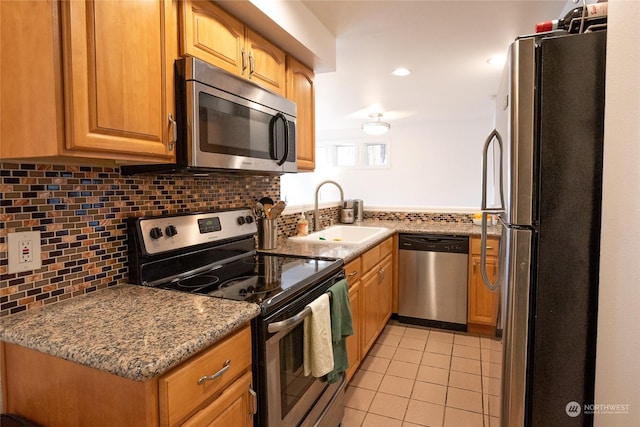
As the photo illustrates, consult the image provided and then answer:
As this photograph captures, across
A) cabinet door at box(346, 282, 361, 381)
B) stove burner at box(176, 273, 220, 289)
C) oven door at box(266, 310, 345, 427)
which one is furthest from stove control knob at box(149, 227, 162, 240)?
cabinet door at box(346, 282, 361, 381)

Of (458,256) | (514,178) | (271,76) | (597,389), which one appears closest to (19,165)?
(271,76)

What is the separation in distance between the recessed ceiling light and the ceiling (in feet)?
0.16

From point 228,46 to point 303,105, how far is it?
0.74 meters

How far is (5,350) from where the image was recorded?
1.05 metres

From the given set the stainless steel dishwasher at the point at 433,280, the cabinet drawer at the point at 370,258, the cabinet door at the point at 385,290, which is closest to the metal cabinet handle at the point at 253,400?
the cabinet drawer at the point at 370,258

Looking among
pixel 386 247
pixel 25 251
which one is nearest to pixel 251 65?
pixel 25 251

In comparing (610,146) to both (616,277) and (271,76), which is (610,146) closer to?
(616,277)

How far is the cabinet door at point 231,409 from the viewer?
94 centimetres

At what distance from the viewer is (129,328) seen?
962mm

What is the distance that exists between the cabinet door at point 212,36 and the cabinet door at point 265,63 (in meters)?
0.06

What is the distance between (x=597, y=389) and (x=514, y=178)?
717 millimetres

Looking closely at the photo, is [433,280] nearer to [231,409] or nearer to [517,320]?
[517,320]

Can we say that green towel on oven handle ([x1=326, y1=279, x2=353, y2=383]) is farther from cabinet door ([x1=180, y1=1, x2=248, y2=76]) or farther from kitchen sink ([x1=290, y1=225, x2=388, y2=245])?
kitchen sink ([x1=290, y1=225, x2=388, y2=245])

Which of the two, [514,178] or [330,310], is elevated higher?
[514,178]
